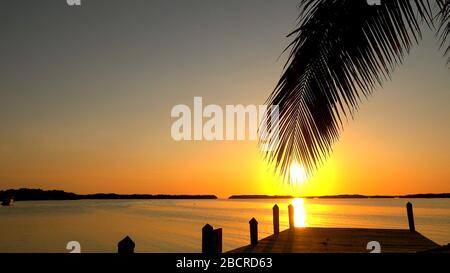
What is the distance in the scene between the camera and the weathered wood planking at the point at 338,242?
525 inches

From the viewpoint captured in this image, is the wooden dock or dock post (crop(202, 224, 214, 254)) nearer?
dock post (crop(202, 224, 214, 254))

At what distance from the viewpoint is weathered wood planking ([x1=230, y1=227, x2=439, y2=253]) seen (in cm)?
1334

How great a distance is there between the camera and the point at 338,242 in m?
15.0

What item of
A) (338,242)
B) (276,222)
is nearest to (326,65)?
(338,242)

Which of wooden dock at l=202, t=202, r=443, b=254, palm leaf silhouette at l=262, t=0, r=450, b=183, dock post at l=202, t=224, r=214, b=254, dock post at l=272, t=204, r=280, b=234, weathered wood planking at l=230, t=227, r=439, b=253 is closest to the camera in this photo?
palm leaf silhouette at l=262, t=0, r=450, b=183

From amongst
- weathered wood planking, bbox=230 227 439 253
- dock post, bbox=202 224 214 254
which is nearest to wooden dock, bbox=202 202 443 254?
weathered wood planking, bbox=230 227 439 253

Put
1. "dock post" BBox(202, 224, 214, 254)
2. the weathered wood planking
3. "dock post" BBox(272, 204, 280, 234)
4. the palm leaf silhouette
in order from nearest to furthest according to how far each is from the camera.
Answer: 1. the palm leaf silhouette
2. "dock post" BBox(202, 224, 214, 254)
3. the weathered wood planking
4. "dock post" BBox(272, 204, 280, 234)

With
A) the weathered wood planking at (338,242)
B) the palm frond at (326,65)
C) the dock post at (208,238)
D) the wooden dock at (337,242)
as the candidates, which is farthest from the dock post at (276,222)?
the palm frond at (326,65)

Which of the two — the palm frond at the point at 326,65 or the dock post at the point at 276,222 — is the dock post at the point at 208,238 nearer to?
the palm frond at the point at 326,65

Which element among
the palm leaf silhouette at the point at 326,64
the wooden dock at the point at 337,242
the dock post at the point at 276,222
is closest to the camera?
the palm leaf silhouette at the point at 326,64

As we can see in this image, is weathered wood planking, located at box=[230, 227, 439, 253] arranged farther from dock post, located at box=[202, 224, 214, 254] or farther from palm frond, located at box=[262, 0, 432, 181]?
palm frond, located at box=[262, 0, 432, 181]

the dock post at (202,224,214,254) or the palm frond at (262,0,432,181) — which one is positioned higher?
the palm frond at (262,0,432,181)

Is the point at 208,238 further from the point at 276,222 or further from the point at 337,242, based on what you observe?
the point at 276,222
